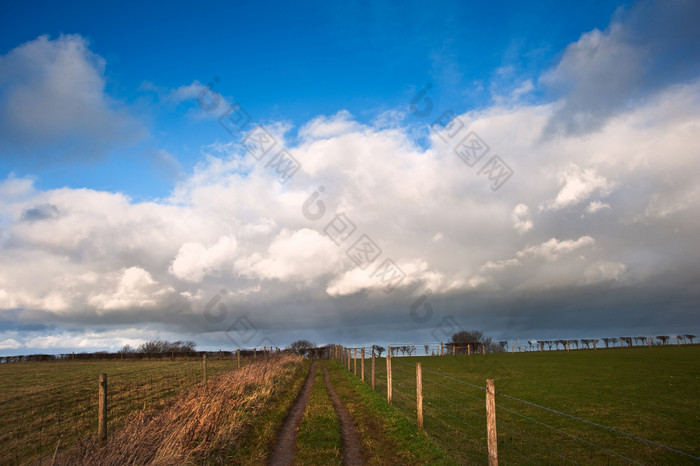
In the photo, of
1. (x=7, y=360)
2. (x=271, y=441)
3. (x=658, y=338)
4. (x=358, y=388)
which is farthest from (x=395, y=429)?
(x=658, y=338)

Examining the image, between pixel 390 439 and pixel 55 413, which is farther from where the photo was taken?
pixel 55 413

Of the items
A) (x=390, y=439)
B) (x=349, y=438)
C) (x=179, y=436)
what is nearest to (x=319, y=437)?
(x=349, y=438)

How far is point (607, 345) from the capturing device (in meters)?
78.8

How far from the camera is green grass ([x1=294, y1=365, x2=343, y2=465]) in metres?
7.96

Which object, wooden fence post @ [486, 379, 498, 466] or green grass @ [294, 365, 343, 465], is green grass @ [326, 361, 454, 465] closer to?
green grass @ [294, 365, 343, 465]

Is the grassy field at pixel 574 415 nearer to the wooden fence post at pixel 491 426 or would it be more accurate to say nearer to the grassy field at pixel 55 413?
the wooden fence post at pixel 491 426

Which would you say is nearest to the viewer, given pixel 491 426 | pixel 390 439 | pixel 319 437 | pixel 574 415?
pixel 491 426

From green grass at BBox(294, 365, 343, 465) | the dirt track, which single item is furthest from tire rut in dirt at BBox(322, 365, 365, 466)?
green grass at BBox(294, 365, 343, 465)

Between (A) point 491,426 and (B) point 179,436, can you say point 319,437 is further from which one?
(A) point 491,426

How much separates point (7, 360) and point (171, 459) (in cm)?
7685

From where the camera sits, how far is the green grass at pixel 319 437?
7957 mm

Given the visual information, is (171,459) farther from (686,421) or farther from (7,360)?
(7,360)

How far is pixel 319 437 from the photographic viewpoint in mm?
9570

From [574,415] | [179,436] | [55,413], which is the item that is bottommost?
[55,413]
